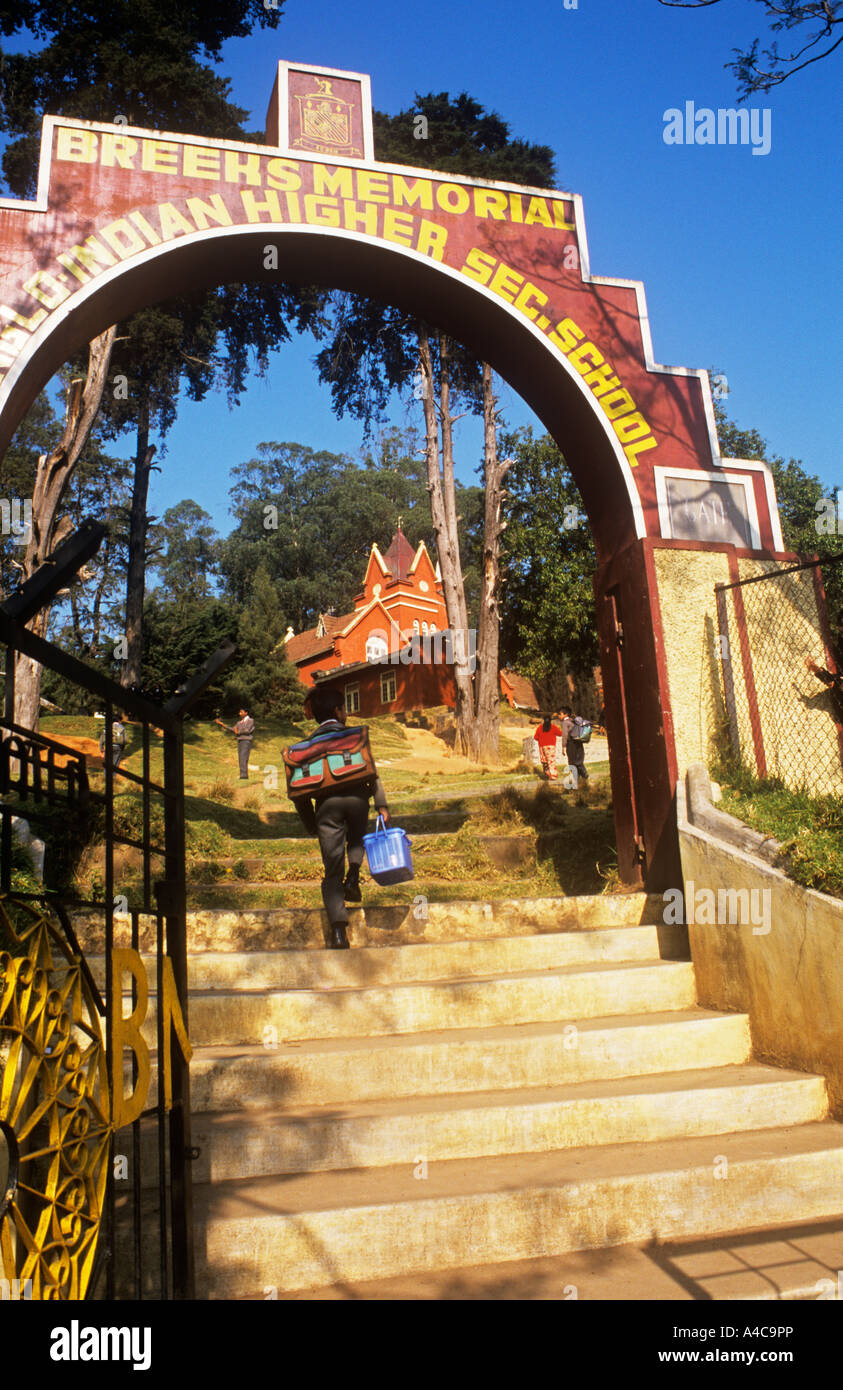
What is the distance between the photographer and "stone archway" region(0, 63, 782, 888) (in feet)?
22.6

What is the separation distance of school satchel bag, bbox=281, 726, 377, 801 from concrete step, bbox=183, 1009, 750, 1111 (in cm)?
189

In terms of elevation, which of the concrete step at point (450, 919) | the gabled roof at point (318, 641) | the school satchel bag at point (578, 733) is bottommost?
the concrete step at point (450, 919)

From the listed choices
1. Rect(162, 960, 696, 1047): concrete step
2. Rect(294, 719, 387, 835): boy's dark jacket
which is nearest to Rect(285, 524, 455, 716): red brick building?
Rect(294, 719, 387, 835): boy's dark jacket

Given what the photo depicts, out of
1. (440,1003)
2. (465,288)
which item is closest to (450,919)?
(440,1003)

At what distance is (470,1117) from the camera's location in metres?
4.20

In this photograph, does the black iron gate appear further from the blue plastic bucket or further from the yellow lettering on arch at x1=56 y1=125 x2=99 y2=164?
the yellow lettering on arch at x1=56 y1=125 x2=99 y2=164

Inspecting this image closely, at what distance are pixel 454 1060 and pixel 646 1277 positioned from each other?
139 centimetres

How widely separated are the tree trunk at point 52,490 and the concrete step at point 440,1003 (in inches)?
227

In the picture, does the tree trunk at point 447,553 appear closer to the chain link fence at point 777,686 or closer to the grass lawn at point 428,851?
the grass lawn at point 428,851

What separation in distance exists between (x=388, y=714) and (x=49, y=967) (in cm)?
3574

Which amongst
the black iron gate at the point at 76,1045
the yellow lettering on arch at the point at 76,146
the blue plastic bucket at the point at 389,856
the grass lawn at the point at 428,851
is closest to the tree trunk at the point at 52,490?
the grass lawn at the point at 428,851

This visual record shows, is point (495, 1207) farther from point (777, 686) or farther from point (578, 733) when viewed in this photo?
point (578, 733)

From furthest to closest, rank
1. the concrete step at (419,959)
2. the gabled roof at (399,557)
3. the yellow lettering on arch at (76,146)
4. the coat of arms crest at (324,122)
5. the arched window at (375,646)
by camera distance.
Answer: the gabled roof at (399,557)
the arched window at (375,646)
the coat of arms crest at (324,122)
the yellow lettering on arch at (76,146)
the concrete step at (419,959)

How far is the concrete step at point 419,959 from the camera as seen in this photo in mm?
5406
